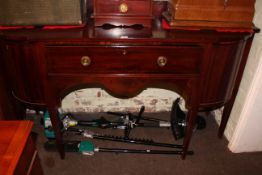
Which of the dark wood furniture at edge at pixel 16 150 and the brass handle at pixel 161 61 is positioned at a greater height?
the brass handle at pixel 161 61

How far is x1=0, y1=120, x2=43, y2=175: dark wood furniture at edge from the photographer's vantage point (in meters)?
0.71

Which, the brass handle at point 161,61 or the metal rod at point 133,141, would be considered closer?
the brass handle at point 161,61

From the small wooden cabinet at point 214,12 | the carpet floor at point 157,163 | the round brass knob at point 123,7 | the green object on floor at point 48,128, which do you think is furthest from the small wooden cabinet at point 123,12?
the carpet floor at point 157,163

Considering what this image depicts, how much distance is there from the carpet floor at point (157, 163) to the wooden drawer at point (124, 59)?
2.31 feet

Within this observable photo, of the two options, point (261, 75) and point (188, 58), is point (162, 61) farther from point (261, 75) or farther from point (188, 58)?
point (261, 75)

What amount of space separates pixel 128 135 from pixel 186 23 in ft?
2.96

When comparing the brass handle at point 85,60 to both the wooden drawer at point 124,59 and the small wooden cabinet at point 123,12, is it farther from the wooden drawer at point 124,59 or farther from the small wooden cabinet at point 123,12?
the small wooden cabinet at point 123,12

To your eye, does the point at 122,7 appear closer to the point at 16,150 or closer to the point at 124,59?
the point at 124,59

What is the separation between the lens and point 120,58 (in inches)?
46.0

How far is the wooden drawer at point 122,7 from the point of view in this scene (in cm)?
121

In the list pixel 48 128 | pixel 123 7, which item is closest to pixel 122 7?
pixel 123 7

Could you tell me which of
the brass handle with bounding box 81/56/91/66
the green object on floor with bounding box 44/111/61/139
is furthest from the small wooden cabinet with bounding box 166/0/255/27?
the green object on floor with bounding box 44/111/61/139

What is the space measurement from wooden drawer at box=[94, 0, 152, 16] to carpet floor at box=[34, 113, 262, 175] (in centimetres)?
95

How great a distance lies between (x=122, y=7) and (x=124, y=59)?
277mm
